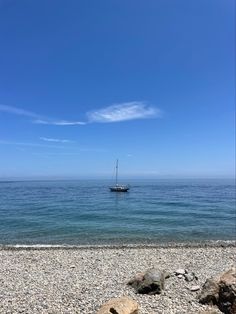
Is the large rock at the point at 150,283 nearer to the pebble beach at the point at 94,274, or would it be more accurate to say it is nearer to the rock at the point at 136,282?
the rock at the point at 136,282

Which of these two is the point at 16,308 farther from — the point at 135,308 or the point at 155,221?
the point at 155,221

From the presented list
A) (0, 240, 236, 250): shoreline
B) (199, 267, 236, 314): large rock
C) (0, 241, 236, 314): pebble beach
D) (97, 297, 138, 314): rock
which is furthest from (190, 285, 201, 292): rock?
(0, 240, 236, 250): shoreline

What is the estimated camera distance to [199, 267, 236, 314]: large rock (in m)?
9.92

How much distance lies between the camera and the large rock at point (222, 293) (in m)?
9.92

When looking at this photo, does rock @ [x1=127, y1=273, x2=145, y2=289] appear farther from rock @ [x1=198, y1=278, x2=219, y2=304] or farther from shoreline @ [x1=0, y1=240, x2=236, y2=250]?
shoreline @ [x1=0, y1=240, x2=236, y2=250]

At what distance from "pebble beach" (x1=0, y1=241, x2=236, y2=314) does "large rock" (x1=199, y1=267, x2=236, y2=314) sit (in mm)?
396

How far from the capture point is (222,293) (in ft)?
33.5

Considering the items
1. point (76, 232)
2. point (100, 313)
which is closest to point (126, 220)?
point (76, 232)

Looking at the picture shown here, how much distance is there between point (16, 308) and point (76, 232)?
19651 mm

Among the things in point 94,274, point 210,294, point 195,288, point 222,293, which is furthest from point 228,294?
point 94,274

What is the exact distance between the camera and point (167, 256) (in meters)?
19.5

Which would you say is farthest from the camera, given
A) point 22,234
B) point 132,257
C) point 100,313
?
point 22,234

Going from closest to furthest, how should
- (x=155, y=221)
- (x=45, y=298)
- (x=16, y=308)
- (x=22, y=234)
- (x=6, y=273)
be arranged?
1. (x=16, y=308)
2. (x=45, y=298)
3. (x=6, y=273)
4. (x=22, y=234)
5. (x=155, y=221)

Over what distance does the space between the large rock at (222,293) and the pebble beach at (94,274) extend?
1.30ft
